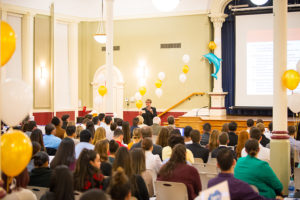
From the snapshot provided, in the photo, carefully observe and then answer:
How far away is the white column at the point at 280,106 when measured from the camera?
17.4 ft

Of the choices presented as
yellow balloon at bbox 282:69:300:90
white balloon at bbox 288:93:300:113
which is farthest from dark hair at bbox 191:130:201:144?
white balloon at bbox 288:93:300:113

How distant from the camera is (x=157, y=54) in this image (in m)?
14.6

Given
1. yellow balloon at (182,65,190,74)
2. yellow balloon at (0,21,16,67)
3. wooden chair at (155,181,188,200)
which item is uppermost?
yellow balloon at (182,65,190,74)

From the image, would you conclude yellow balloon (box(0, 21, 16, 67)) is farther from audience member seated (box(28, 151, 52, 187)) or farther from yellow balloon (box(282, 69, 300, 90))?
yellow balloon (box(282, 69, 300, 90))

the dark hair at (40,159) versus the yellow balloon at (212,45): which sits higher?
the yellow balloon at (212,45)

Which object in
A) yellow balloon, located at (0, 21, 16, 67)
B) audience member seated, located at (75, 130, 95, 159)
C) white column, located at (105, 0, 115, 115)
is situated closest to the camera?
yellow balloon, located at (0, 21, 16, 67)

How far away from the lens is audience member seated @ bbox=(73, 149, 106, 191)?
3371mm

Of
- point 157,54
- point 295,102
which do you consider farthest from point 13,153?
point 157,54

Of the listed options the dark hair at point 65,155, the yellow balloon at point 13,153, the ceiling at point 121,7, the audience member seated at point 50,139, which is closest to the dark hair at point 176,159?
the dark hair at point 65,155

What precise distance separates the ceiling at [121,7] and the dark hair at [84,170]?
36.0ft

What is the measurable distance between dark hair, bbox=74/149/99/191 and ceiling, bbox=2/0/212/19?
10975 mm

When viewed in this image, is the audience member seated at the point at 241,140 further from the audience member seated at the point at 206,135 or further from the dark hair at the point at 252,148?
the dark hair at the point at 252,148

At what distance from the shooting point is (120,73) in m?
15.1

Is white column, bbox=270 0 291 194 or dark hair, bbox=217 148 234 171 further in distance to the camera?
white column, bbox=270 0 291 194
